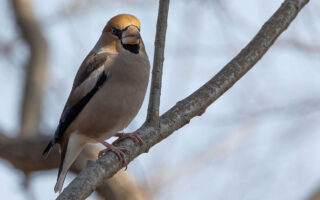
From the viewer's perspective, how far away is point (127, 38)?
421cm

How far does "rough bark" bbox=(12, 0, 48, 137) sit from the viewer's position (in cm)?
605

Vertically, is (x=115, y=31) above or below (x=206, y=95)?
below

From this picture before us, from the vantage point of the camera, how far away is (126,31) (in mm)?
4230

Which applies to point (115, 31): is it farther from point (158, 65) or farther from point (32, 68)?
point (32, 68)

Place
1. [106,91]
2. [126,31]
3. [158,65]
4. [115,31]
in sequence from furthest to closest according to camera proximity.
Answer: [115,31] < [126,31] < [106,91] < [158,65]

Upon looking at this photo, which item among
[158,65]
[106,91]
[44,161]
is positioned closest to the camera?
[158,65]

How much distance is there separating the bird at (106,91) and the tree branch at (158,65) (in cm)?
68

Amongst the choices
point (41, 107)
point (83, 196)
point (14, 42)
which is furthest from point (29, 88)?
point (83, 196)

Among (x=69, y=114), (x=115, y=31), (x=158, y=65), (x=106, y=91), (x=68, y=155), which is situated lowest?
(x=68, y=155)

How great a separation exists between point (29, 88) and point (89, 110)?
2263mm

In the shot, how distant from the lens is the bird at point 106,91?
4109 mm

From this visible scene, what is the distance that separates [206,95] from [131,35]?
914mm

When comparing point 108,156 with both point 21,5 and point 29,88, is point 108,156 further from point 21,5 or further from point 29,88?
point 21,5

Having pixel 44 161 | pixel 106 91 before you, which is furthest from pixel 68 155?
pixel 44 161
